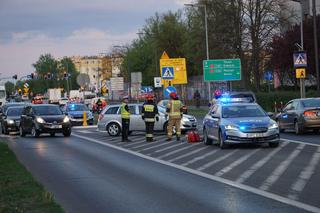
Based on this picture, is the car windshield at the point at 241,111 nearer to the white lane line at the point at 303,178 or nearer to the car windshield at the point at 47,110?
the white lane line at the point at 303,178

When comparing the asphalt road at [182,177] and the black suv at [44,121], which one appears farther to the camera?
the black suv at [44,121]

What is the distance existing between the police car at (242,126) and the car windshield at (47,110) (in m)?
11.7

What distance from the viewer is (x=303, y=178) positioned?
12.4 m

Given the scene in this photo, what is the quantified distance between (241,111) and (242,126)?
1404 millimetres

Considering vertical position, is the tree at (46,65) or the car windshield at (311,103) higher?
the tree at (46,65)

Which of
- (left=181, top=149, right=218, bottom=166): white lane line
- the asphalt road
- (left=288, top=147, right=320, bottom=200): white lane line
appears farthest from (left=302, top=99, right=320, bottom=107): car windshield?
(left=288, top=147, right=320, bottom=200): white lane line

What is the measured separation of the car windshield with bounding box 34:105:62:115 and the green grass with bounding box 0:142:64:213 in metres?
15.5

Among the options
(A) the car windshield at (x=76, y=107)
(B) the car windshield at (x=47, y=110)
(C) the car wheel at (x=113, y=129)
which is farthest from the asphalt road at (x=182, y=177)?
(A) the car windshield at (x=76, y=107)

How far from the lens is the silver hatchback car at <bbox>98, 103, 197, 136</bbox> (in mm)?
28484

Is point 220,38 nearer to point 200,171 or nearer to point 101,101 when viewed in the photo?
point 101,101

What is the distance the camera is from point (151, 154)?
63.0 ft

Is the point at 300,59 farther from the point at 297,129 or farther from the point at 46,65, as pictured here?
the point at 46,65

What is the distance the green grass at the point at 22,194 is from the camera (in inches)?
373

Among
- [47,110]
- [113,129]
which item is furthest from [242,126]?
[47,110]
